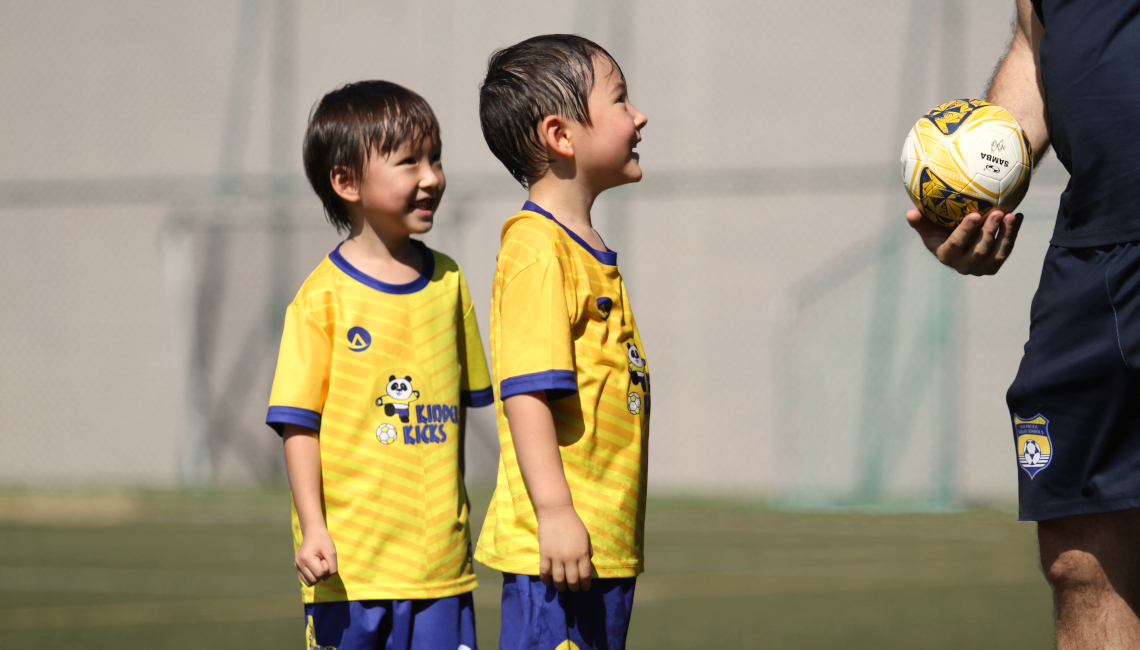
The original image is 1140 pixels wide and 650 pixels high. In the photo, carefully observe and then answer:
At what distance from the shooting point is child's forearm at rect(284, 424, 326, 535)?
231 cm

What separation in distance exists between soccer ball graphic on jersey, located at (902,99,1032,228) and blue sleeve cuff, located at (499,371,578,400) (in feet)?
2.84

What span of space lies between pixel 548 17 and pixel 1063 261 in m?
8.03

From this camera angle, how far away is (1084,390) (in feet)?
6.77

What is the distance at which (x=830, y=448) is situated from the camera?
27.8 ft

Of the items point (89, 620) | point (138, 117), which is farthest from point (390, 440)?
point (138, 117)

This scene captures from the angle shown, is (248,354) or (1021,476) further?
(248,354)

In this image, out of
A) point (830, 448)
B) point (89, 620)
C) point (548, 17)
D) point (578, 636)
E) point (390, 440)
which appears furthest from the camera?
point (548, 17)

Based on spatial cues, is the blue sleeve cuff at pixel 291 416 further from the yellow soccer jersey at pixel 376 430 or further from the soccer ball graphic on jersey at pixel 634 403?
the soccer ball graphic on jersey at pixel 634 403

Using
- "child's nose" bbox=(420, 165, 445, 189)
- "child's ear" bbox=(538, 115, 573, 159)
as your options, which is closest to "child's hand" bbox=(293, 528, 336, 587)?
"child's nose" bbox=(420, 165, 445, 189)

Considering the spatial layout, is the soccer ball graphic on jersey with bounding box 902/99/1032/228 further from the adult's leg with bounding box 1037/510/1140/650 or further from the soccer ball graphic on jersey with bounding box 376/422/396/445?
the soccer ball graphic on jersey with bounding box 376/422/396/445

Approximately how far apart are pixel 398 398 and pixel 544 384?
0.51 metres

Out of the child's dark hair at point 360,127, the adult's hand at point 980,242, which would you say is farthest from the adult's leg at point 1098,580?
the child's dark hair at point 360,127

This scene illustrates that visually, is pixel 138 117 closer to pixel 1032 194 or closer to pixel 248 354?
pixel 248 354

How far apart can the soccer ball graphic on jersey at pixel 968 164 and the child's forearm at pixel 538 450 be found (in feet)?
3.04
